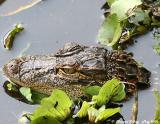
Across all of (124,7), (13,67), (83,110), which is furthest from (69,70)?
(124,7)

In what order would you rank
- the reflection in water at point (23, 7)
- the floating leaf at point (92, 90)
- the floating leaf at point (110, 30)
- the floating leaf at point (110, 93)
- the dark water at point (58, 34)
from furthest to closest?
1. the reflection in water at point (23, 7)
2. the floating leaf at point (110, 30)
3. the dark water at point (58, 34)
4. the floating leaf at point (92, 90)
5. the floating leaf at point (110, 93)

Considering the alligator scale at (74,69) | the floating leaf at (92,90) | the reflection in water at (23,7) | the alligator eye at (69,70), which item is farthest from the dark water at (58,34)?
the alligator eye at (69,70)

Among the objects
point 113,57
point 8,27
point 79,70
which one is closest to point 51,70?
point 79,70

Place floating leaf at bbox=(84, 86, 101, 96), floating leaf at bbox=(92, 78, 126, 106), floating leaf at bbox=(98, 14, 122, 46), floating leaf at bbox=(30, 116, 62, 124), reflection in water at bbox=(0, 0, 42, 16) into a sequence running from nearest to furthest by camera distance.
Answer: floating leaf at bbox=(30, 116, 62, 124) < floating leaf at bbox=(92, 78, 126, 106) < floating leaf at bbox=(84, 86, 101, 96) < floating leaf at bbox=(98, 14, 122, 46) < reflection in water at bbox=(0, 0, 42, 16)

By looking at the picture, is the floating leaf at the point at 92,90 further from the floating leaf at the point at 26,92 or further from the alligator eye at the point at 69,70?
the floating leaf at the point at 26,92

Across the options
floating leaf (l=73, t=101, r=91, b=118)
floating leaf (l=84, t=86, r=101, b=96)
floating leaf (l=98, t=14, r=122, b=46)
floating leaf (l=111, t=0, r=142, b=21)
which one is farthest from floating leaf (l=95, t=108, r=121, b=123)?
floating leaf (l=111, t=0, r=142, b=21)

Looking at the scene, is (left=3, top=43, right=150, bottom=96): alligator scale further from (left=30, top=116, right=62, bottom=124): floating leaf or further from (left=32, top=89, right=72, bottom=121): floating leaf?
(left=30, top=116, right=62, bottom=124): floating leaf

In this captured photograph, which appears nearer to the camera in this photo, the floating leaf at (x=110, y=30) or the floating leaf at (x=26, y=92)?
the floating leaf at (x=26, y=92)

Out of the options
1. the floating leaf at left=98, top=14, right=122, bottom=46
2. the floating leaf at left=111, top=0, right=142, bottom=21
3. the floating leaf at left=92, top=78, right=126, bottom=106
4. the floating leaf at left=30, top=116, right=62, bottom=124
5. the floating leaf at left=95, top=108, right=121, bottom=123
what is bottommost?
the floating leaf at left=30, top=116, right=62, bottom=124
